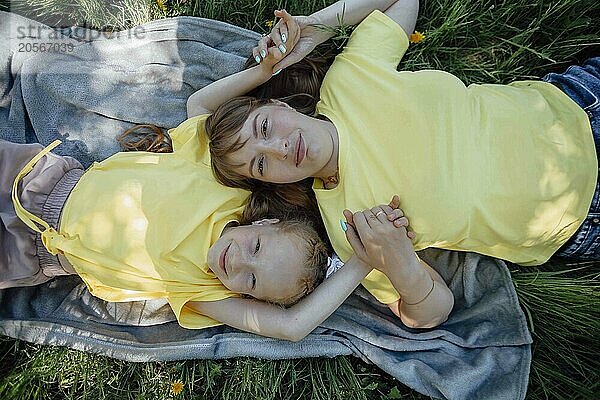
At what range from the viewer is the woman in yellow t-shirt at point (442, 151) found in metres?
2.12

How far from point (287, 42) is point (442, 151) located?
0.71 m

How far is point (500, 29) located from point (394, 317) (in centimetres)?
129

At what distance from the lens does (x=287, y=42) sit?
2.27 meters

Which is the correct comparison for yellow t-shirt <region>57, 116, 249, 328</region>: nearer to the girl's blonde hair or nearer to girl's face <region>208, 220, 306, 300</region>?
girl's face <region>208, 220, 306, 300</region>

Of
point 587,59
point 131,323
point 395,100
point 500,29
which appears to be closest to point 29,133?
point 131,323

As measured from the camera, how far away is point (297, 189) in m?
2.45

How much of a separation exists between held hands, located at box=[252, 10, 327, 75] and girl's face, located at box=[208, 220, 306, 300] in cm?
65

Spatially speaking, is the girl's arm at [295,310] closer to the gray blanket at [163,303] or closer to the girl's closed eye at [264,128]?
the gray blanket at [163,303]

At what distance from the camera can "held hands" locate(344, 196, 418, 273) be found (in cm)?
208

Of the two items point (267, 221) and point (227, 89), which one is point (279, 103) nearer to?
point (227, 89)

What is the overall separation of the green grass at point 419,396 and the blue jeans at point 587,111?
0.39ft

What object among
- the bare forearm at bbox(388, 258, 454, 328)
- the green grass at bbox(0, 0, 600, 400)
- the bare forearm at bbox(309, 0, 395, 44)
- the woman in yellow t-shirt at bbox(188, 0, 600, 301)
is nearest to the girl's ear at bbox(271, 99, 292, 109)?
the woman in yellow t-shirt at bbox(188, 0, 600, 301)

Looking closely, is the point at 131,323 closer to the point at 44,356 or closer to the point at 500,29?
the point at 44,356

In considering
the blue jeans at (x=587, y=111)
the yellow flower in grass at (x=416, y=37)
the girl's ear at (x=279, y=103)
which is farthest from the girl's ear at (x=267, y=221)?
the blue jeans at (x=587, y=111)
